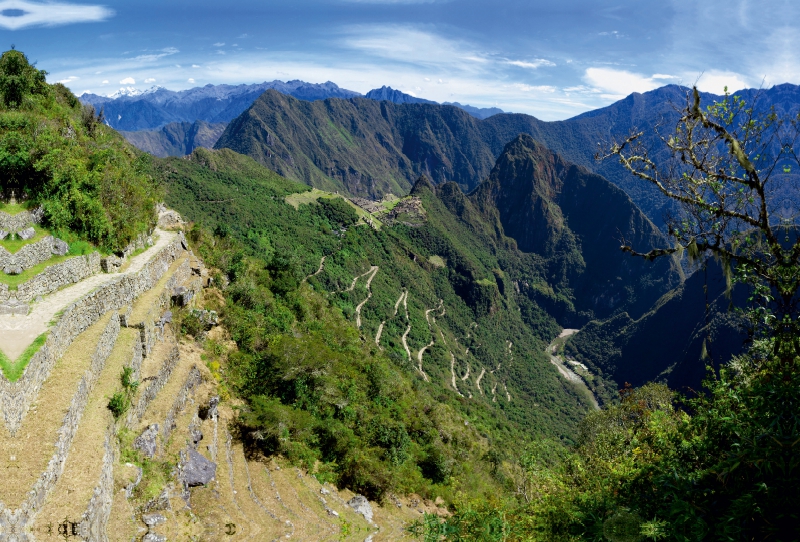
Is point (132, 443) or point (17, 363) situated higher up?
point (17, 363)

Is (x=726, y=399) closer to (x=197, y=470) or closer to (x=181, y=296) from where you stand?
(x=197, y=470)

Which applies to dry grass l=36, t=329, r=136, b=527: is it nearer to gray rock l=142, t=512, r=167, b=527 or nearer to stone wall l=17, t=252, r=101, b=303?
gray rock l=142, t=512, r=167, b=527

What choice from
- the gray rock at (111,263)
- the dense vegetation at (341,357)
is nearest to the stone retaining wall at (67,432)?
the gray rock at (111,263)

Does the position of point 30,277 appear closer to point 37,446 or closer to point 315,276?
point 37,446

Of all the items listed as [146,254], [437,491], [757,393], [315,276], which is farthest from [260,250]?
[757,393]

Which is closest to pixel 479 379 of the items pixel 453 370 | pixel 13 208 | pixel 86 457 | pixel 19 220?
pixel 453 370

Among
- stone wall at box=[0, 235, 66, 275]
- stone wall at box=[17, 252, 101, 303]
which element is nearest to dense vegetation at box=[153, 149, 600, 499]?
stone wall at box=[17, 252, 101, 303]
